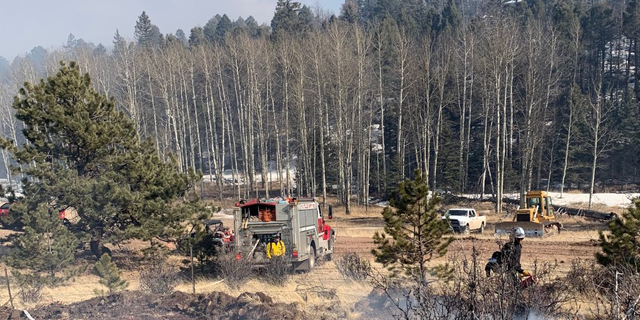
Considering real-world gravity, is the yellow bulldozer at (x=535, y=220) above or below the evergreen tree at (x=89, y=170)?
below

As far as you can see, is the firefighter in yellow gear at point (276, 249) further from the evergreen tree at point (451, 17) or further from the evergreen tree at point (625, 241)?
the evergreen tree at point (451, 17)

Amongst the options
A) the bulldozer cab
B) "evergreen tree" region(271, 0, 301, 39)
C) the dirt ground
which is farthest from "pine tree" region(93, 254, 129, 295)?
"evergreen tree" region(271, 0, 301, 39)

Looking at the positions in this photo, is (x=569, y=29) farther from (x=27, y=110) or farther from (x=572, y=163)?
(x=27, y=110)

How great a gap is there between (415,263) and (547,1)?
91952mm

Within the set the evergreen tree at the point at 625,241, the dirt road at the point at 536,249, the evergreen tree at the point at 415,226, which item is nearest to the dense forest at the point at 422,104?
the dirt road at the point at 536,249

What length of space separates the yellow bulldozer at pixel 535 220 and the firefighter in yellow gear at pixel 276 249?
12218 millimetres

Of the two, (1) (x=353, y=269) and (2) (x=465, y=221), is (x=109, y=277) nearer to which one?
(1) (x=353, y=269)

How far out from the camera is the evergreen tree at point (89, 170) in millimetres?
19234

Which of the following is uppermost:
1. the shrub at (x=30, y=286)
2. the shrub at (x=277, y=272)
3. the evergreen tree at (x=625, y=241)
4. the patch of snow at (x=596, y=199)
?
the evergreen tree at (x=625, y=241)

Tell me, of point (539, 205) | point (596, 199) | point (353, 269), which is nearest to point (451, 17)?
point (596, 199)

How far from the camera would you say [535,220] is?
1095 inches

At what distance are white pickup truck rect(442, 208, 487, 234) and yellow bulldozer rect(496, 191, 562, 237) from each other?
2798 mm

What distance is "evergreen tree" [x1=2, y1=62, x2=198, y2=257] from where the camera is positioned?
63.1ft

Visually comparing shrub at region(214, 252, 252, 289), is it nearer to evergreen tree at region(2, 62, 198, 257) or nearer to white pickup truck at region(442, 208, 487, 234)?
evergreen tree at region(2, 62, 198, 257)
